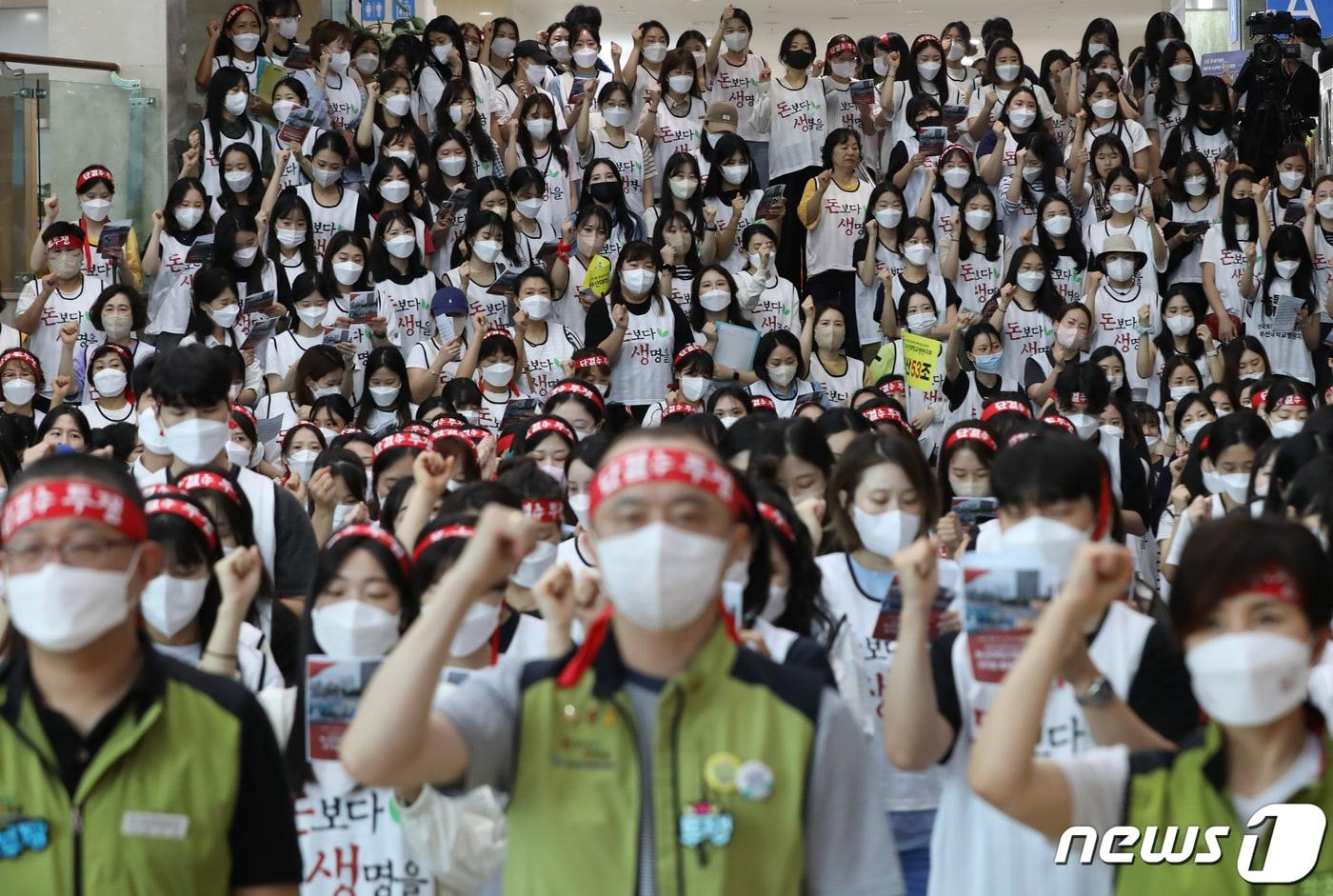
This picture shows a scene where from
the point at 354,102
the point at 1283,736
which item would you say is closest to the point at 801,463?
the point at 1283,736

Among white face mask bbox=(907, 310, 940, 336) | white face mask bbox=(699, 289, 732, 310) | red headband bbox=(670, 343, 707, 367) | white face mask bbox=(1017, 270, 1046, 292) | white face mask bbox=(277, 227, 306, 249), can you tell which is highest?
white face mask bbox=(277, 227, 306, 249)

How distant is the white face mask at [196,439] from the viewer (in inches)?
251

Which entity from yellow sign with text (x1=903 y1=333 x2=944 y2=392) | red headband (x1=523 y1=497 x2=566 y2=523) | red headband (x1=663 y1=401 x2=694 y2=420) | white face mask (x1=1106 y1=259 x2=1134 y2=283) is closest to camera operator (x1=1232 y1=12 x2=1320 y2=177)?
white face mask (x1=1106 y1=259 x2=1134 y2=283)

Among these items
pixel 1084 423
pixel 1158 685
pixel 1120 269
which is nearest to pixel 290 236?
pixel 1084 423

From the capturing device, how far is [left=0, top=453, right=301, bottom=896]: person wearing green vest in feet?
9.25

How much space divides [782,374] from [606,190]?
2.77 m

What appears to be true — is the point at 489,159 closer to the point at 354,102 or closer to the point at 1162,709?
the point at 354,102

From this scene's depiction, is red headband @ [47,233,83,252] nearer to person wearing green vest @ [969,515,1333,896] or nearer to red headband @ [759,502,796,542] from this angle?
red headband @ [759,502,796,542]

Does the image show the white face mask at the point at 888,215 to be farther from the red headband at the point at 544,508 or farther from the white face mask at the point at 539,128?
the red headband at the point at 544,508

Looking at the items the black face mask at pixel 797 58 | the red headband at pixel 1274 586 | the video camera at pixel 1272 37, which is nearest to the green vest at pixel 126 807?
the red headband at pixel 1274 586

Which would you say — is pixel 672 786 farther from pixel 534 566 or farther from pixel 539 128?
pixel 539 128

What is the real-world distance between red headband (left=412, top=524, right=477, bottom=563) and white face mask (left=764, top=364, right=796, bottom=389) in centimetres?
692

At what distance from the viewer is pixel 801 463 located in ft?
19.7

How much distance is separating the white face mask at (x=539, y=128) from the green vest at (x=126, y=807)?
11391 millimetres
